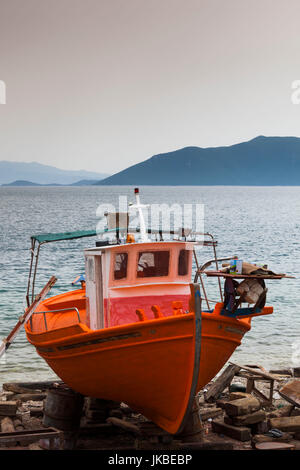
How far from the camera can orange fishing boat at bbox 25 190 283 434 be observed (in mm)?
11188

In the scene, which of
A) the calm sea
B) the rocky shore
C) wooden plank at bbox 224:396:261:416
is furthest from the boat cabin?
the calm sea

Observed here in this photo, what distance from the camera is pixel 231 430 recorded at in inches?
477

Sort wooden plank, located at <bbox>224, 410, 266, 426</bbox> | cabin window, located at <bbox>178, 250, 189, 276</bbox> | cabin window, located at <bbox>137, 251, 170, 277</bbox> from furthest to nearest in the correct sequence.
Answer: cabin window, located at <bbox>178, 250, 189, 276</bbox>, cabin window, located at <bbox>137, 251, 170, 277</bbox>, wooden plank, located at <bbox>224, 410, 266, 426</bbox>

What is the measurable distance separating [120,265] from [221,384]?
4295 millimetres

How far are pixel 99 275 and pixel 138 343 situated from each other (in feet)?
7.70

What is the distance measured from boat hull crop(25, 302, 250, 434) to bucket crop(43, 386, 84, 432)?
352 mm

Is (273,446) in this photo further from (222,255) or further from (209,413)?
(222,255)

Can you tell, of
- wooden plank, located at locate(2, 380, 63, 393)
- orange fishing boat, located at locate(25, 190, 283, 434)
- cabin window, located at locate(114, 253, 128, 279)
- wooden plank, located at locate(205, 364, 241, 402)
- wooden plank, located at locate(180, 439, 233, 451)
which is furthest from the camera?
wooden plank, located at locate(2, 380, 63, 393)

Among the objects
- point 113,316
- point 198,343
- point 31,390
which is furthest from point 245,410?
point 31,390

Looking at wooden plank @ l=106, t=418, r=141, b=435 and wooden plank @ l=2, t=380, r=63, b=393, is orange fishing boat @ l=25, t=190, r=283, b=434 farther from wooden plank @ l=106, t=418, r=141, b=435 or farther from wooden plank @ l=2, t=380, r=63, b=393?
wooden plank @ l=2, t=380, r=63, b=393

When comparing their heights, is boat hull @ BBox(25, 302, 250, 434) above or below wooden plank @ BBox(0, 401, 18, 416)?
above

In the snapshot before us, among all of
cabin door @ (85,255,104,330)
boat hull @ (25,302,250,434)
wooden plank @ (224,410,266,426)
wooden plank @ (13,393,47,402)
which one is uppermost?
cabin door @ (85,255,104,330)

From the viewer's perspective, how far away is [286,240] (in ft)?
252
